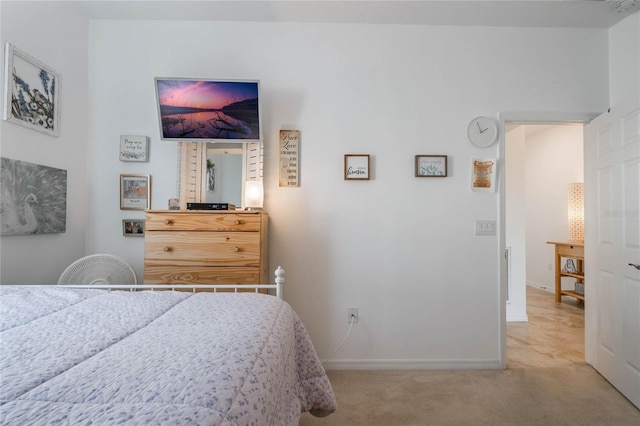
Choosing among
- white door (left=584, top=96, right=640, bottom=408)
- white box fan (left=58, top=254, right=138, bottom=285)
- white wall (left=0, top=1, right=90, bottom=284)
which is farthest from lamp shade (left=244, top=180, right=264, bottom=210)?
white door (left=584, top=96, right=640, bottom=408)

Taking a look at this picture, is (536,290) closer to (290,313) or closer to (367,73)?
(367,73)

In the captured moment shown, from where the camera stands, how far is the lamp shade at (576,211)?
178 inches

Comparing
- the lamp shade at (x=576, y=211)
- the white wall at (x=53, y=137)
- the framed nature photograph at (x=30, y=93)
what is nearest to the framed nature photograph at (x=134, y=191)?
the white wall at (x=53, y=137)

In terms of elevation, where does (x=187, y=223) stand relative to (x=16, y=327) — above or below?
above

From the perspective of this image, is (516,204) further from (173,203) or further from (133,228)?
(133,228)

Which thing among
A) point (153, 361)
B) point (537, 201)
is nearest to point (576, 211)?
point (537, 201)

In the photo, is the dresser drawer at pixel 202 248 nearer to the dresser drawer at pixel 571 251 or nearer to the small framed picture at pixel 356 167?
the small framed picture at pixel 356 167

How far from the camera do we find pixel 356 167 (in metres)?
2.48

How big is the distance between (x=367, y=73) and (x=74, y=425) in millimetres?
2624

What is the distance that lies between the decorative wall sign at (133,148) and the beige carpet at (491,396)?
2286mm

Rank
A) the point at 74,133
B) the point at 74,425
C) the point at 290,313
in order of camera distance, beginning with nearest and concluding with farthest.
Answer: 1. the point at 74,425
2. the point at 290,313
3. the point at 74,133

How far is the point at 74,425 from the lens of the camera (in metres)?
0.49

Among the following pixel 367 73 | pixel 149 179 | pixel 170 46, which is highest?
pixel 170 46

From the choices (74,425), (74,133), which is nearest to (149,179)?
(74,133)
